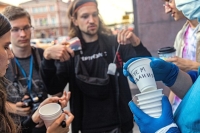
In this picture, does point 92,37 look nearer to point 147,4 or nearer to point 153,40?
point 147,4

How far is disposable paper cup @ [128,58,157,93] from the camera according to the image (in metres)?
0.91

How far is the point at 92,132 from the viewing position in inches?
66.6

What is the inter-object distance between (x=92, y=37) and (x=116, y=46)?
0.76ft

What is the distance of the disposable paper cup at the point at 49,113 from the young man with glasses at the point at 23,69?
49cm

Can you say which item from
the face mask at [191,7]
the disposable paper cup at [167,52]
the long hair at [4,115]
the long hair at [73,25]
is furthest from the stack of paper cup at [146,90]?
the long hair at [73,25]

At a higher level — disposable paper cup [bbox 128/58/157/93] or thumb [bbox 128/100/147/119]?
disposable paper cup [bbox 128/58/157/93]

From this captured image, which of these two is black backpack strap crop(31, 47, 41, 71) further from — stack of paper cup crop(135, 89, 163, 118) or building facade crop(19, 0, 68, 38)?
building facade crop(19, 0, 68, 38)

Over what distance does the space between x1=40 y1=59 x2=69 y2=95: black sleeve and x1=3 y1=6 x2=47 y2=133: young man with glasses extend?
172mm

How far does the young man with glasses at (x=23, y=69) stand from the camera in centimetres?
179

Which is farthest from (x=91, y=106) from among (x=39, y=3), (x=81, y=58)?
(x=39, y=3)

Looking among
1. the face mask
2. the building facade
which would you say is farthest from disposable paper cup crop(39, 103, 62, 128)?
the building facade

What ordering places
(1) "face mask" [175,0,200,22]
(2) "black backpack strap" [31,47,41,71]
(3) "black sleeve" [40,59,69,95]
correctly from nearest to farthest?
1. (1) "face mask" [175,0,200,22]
2. (3) "black sleeve" [40,59,69,95]
3. (2) "black backpack strap" [31,47,41,71]

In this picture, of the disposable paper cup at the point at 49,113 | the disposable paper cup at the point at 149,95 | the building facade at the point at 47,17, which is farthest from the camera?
the building facade at the point at 47,17

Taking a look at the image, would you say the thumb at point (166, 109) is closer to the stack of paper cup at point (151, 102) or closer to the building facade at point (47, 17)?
the stack of paper cup at point (151, 102)
